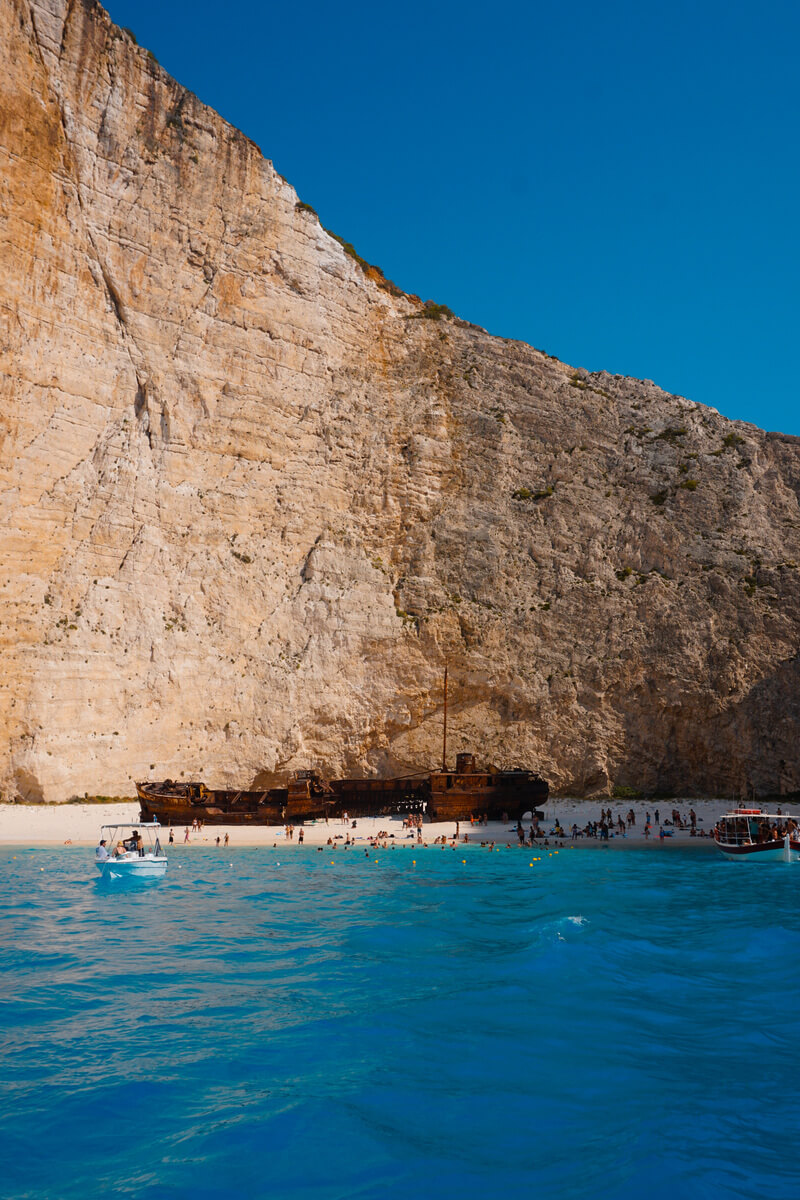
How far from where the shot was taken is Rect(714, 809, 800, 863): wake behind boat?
35531 mm

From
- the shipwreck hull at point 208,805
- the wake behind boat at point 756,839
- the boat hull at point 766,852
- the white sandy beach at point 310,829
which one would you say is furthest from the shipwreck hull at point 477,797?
the boat hull at point 766,852

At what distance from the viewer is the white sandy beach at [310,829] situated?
38.0 m

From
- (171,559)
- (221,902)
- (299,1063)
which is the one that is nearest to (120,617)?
(171,559)

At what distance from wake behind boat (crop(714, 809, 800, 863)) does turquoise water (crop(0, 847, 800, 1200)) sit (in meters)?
8.86

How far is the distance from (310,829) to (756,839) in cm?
2203

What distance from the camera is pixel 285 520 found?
54.8 metres

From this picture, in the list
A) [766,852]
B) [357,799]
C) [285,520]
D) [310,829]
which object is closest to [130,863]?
[310,829]

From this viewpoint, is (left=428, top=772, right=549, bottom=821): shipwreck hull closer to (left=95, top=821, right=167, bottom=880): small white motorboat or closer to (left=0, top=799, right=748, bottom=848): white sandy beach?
(left=0, top=799, right=748, bottom=848): white sandy beach

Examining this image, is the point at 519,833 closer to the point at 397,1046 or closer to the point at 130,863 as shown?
the point at 130,863

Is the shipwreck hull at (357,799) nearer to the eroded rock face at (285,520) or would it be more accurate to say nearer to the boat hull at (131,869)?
the eroded rock face at (285,520)

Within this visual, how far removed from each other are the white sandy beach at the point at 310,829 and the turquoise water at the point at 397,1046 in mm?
11851

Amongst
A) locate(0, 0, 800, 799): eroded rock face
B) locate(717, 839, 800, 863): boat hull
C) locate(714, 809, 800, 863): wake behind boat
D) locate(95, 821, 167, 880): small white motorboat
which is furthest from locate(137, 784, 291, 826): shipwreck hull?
locate(717, 839, 800, 863): boat hull

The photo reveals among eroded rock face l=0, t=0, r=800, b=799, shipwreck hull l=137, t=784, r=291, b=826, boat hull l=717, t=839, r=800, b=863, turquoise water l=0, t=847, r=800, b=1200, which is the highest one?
eroded rock face l=0, t=0, r=800, b=799

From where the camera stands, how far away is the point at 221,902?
26.2 m
